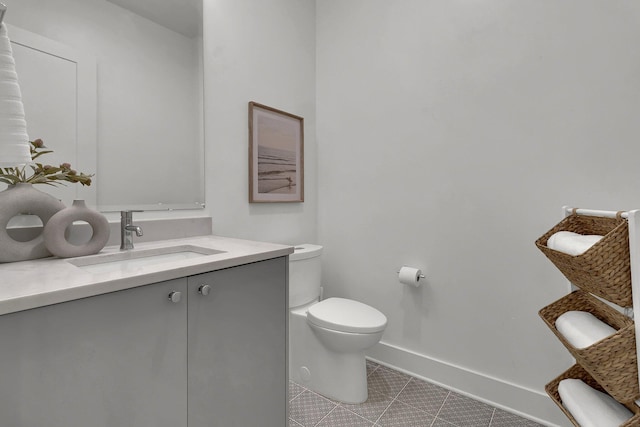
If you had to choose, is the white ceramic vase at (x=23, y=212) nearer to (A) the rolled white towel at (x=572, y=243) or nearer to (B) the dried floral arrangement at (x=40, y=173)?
(B) the dried floral arrangement at (x=40, y=173)

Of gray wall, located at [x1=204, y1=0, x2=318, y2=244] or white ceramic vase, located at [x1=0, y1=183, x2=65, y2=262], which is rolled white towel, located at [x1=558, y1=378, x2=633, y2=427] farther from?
white ceramic vase, located at [x1=0, y1=183, x2=65, y2=262]

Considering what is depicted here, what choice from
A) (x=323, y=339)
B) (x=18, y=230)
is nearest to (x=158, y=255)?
(x=18, y=230)

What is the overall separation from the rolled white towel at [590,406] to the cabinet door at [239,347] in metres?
0.96

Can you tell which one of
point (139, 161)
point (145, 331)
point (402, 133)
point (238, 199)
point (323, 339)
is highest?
point (402, 133)

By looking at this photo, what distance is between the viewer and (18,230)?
1081mm

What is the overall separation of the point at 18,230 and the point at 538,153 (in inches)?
84.4

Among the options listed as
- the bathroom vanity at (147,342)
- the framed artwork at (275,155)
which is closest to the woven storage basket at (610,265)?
the bathroom vanity at (147,342)

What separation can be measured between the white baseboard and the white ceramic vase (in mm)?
1873

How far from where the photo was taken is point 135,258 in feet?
4.05

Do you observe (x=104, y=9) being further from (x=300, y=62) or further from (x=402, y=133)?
(x=402, y=133)

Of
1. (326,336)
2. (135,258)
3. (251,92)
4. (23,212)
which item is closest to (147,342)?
(135,258)

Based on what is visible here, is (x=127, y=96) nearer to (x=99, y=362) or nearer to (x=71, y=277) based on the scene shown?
(x=71, y=277)

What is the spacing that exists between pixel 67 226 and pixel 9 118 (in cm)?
35

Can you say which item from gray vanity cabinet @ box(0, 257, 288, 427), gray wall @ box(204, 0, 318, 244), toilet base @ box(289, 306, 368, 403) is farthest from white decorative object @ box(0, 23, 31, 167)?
toilet base @ box(289, 306, 368, 403)
